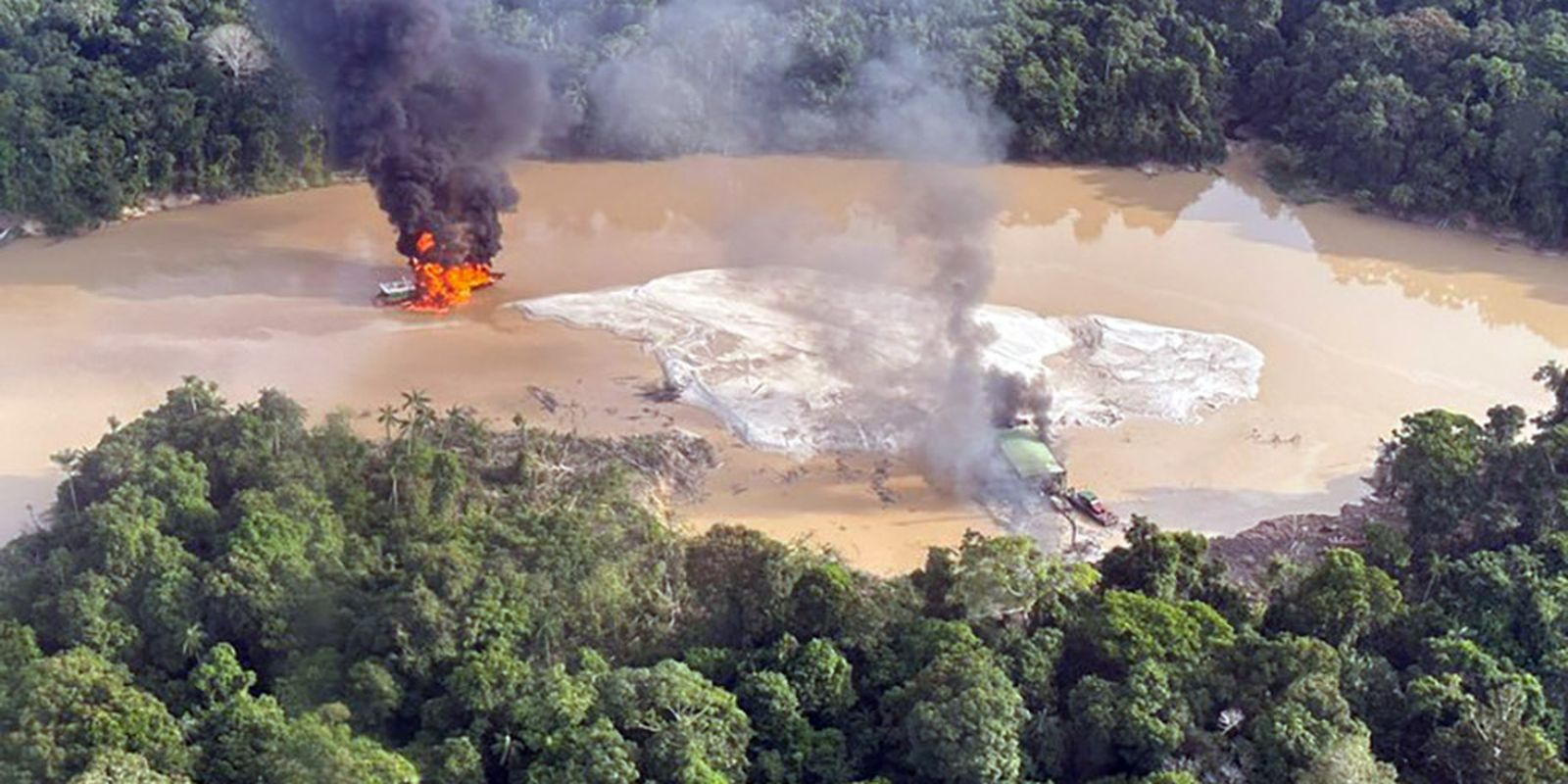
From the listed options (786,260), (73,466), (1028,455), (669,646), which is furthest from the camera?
(786,260)

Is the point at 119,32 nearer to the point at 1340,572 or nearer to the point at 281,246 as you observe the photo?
the point at 281,246

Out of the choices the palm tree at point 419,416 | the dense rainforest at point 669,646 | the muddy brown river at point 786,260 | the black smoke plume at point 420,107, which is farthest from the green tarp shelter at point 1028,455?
the black smoke plume at point 420,107

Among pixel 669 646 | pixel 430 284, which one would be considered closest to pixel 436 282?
pixel 430 284

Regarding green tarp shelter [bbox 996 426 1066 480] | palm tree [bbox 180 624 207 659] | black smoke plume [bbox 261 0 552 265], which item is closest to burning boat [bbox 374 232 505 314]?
black smoke plume [bbox 261 0 552 265]

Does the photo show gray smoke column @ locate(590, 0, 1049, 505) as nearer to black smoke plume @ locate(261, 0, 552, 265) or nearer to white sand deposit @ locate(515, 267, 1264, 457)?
white sand deposit @ locate(515, 267, 1264, 457)

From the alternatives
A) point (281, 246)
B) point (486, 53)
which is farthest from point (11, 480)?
point (486, 53)

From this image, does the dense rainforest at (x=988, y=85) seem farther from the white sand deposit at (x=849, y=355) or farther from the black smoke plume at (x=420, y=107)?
the white sand deposit at (x=849, y=355)

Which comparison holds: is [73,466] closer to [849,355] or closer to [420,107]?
[420,107]
